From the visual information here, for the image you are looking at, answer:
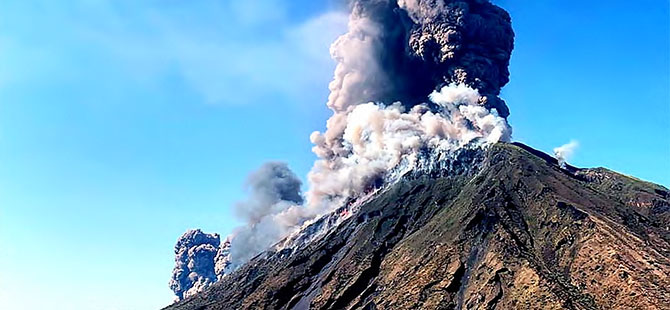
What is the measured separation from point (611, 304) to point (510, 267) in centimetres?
2909

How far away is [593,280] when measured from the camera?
6604 inches

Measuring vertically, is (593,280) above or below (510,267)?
below

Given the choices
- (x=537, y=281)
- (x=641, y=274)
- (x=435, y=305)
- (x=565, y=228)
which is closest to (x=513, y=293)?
(x=537, y=281)

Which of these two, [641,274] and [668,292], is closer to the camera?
[668,292]

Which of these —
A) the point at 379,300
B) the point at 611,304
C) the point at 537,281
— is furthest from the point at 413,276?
the point at 611,304

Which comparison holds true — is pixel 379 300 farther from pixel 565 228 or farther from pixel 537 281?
pixel 565 228

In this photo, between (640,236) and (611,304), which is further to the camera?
(640,236)

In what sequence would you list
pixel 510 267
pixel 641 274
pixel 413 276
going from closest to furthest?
pixel 641 274 < pixel 510 267 < pixel 413 276

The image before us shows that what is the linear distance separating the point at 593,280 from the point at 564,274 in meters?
9.90

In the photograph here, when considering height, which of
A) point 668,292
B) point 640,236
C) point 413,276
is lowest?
point 668,292

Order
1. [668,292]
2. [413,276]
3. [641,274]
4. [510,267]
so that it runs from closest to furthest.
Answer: [668,292] < [641,274] < [510,267] < [413,276]

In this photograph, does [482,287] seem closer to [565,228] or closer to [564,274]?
[564,274]

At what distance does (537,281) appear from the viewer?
165000 millimetres

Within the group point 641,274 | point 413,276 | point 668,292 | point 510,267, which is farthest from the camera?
point 413,276
